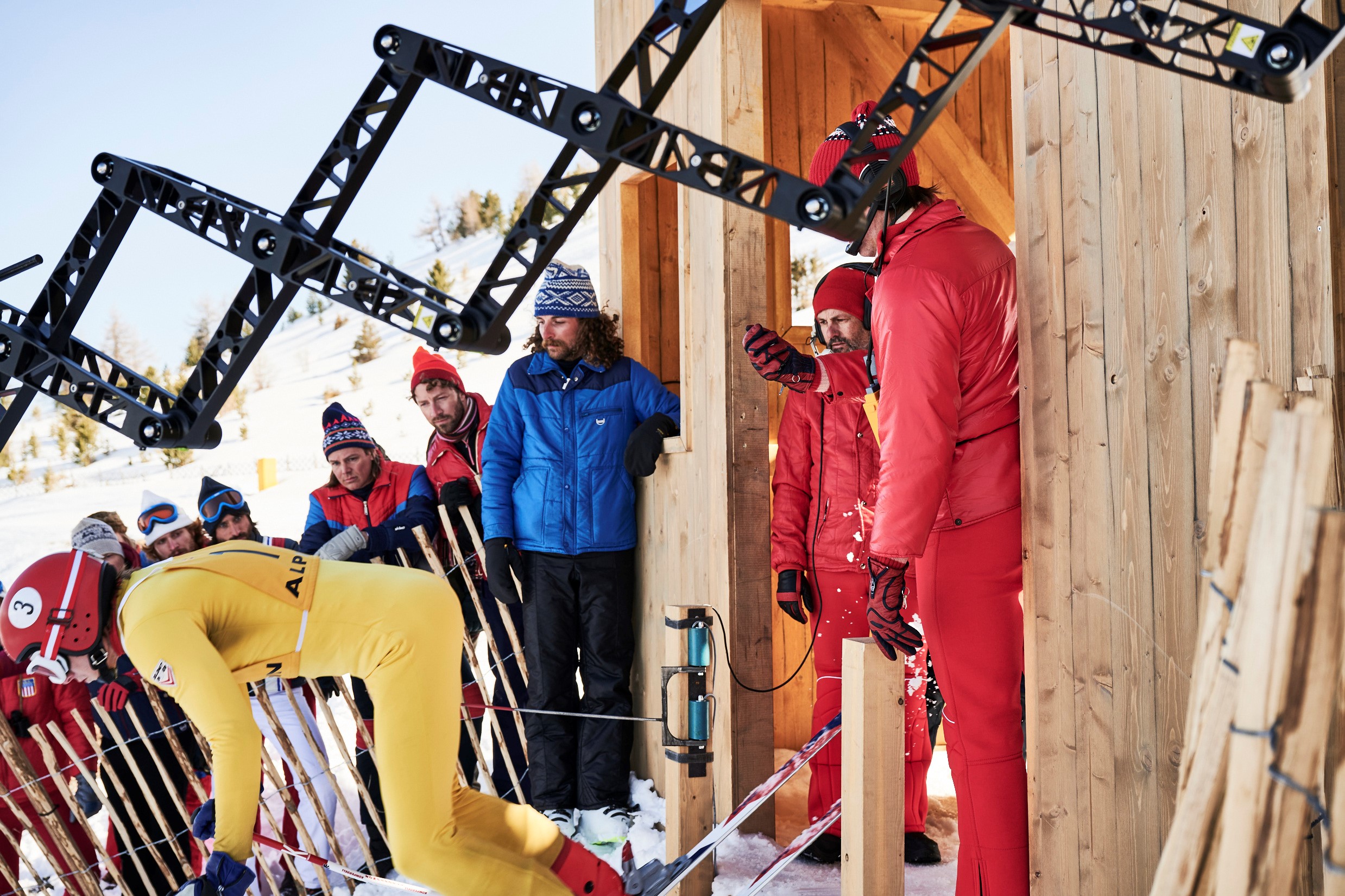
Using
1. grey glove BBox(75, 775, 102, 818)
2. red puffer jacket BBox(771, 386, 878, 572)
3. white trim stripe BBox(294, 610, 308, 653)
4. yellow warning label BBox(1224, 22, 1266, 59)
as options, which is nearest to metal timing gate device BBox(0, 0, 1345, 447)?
yellow warning label BBox(1224, 22, 1266, 59)

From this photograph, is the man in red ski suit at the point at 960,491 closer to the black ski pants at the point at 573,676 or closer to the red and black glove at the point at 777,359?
the red and black glove at the point at 777,359

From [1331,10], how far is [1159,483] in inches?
37.8

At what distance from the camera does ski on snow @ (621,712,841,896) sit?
117 inches

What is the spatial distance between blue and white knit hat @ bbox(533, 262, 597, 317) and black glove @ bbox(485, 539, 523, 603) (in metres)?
1.03

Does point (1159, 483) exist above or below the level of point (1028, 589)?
above

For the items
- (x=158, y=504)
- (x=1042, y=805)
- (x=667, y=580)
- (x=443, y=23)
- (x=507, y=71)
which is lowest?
(x=1042, y=805)

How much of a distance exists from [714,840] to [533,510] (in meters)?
1.91

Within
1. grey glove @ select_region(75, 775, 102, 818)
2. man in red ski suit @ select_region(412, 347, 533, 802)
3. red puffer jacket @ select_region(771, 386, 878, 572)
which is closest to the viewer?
red puffer jacket @ select_region(771, 386, 878, 572)

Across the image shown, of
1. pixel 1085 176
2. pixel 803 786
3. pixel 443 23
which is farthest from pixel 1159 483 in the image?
pixel 443 23

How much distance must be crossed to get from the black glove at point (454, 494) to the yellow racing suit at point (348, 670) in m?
1.59

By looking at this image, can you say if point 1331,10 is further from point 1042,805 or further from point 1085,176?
point 1042,805

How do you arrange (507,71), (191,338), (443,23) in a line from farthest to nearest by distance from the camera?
(443,23)
(191,338)
(507,71)

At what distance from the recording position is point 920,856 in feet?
11.9

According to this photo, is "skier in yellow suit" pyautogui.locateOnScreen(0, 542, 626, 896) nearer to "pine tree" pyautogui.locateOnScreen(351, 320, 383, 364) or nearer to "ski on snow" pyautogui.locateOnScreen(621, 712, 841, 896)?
"ski on snow" pyautogui.locateOnScreen(621, 712, 841, 896)
